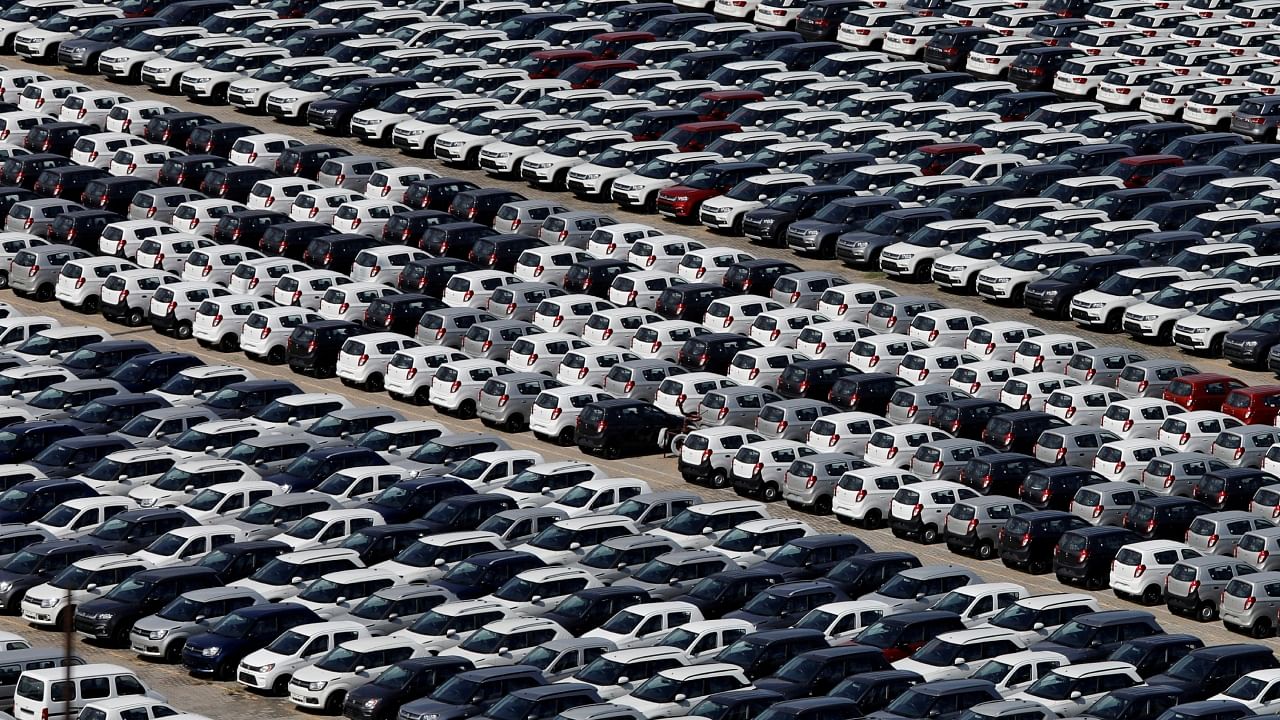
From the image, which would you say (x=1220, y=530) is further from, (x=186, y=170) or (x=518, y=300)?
(x=186, y=170)

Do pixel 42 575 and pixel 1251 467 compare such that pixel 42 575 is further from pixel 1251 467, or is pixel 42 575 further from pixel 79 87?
pixel 79 87

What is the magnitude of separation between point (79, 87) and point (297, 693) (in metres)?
44.7

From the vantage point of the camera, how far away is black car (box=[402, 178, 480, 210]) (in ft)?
276

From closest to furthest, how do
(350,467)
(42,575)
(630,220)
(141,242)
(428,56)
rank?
(42,575) → (350,467) → (141,242) → (630,220) → (428,56)

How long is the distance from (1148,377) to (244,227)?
2425 cm

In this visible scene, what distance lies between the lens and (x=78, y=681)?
49219 millimetres

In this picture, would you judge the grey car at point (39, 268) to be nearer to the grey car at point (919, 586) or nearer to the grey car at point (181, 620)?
the grey car at point (181, 620)

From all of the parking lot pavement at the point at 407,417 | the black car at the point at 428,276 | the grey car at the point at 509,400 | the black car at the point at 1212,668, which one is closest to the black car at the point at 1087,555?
the parking lot pavement at the point at 407,417

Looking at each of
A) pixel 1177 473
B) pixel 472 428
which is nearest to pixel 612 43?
pixel 472 428

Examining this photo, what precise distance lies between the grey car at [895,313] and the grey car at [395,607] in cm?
2233

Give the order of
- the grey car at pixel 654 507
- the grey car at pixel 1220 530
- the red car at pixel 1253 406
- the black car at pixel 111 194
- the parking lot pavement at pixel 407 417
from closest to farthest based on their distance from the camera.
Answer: the parking lot pavement at pixel 407 417
the grey car at pixel 1220 530
the grey car at pixel 654 507
the red car at pixel 1253 406
the black car at pixel 111 194

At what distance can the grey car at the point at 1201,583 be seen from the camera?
5862cm

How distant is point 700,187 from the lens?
86.0 metres

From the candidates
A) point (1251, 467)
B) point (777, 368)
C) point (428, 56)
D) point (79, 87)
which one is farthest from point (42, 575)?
point (428, 56)
